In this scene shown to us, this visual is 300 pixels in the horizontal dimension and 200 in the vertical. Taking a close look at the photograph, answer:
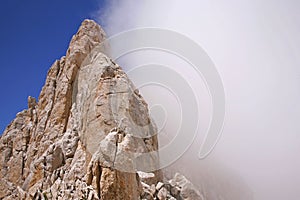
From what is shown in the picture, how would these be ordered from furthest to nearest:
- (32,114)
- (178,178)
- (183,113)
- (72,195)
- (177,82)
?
(32,114), (183,113), (177,82), (178,178), (72,195)

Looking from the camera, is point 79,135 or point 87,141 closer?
point 87,141

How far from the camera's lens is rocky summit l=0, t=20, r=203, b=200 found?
28172 millimetres

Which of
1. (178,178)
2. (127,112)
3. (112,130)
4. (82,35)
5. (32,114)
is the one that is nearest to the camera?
(112,130)

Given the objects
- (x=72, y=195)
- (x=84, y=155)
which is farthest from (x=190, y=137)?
(x=72, y=195)

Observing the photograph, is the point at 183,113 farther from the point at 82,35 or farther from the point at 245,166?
the point at 245,166

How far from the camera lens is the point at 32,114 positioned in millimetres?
58250

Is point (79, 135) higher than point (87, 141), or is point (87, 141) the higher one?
point (79, 135)

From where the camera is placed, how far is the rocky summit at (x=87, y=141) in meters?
28.2

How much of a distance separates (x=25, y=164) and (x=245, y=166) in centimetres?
11975

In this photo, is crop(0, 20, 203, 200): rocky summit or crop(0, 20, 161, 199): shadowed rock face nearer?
crop(0, 20, 161, 199): shadowed rock face

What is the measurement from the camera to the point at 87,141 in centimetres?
3591

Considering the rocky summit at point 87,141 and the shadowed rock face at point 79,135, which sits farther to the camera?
the rocky summit at point 87,141

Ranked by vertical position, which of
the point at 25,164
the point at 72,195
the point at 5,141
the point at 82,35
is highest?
the point at 82,35

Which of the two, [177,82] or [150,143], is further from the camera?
[177,82]
